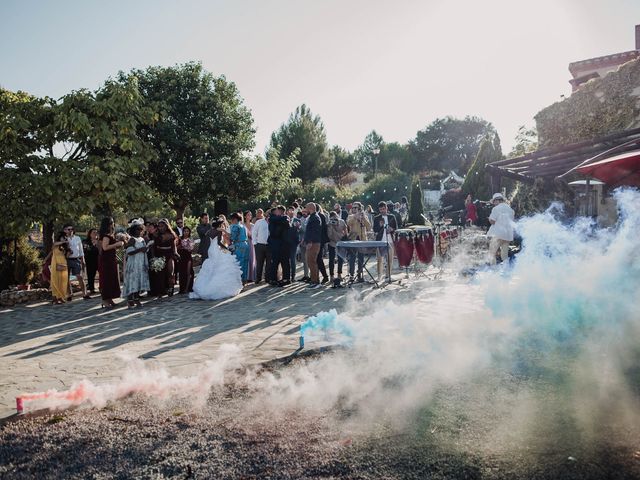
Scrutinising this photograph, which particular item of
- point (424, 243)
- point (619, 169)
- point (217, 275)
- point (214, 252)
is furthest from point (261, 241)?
point (619, 169)

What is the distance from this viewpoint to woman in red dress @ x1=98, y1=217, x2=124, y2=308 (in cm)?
953

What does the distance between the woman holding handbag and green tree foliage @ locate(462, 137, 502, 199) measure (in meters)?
27.4

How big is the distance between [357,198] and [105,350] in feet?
116

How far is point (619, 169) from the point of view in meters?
7.19

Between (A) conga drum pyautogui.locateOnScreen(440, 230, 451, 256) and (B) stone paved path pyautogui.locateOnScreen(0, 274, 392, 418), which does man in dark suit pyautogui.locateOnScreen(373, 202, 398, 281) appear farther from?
(A) conga drum pyautogui.locateOnScreen(440, 230, 451, 256)

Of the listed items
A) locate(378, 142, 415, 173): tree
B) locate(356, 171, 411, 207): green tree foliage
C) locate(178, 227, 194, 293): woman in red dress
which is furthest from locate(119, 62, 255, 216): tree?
locate(378, 142, 415, 173): tree

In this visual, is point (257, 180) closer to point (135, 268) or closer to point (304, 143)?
point (135, 268)

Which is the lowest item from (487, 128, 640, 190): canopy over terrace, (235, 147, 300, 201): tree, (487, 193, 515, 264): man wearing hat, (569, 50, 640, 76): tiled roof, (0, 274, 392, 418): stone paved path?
(0, 274, 392, 418): stone paved path

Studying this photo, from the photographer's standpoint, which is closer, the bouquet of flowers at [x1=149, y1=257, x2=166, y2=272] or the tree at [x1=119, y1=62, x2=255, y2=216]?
the bouquet of flowers at [x1=149, y1=257, x2=166, y2=272]

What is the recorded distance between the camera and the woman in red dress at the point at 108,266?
9.53m

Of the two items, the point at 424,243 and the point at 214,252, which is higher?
the point at 214,252

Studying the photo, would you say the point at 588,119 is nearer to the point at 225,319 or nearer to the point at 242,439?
the point at 225,319

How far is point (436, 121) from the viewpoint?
82.4m

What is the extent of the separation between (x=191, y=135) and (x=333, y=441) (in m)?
18.3
